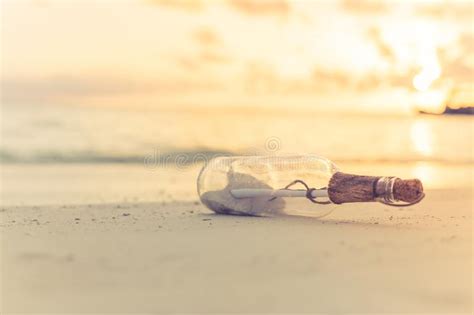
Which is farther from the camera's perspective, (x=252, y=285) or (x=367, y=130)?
(x=367, y=130)

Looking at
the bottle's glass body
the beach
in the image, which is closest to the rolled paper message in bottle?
the bottle's glass body

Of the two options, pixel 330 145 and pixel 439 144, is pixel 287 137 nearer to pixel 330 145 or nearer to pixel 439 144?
pixel 330 145

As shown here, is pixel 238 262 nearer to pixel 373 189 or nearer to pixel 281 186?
pixel 373 189

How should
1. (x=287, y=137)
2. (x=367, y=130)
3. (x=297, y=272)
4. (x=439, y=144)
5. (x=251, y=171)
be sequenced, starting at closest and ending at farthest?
(x=297, y=272) → (x=251, y=171) → (x=439, y=144) → (x=287, y=137) → (x=367, y=130)

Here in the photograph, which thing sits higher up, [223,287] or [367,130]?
[367,130]

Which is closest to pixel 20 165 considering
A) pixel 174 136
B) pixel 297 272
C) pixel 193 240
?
pixel 174 136

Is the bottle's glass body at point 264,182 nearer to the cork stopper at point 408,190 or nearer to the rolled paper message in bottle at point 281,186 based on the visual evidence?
the rolled paper message in bottle at point 281,186

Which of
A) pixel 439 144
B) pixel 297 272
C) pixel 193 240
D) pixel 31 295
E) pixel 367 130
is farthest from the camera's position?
pixel 367 130

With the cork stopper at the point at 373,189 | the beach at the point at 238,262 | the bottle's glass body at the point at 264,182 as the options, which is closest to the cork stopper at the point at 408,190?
the cork stopper at the point at 373,189
